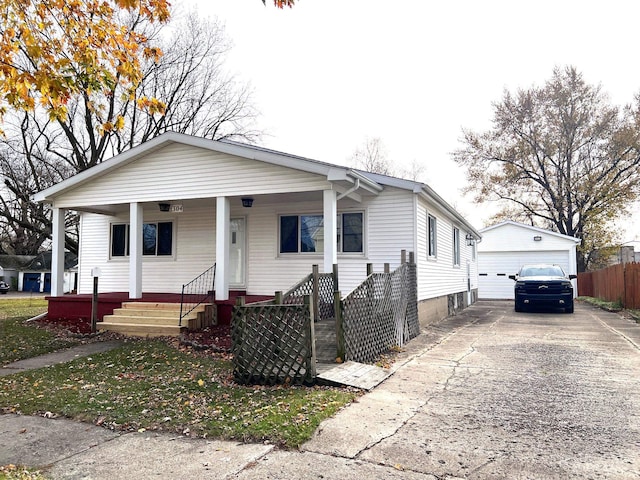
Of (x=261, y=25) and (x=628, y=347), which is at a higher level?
(x=261, y=25)

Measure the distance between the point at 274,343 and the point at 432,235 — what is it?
7716 mm

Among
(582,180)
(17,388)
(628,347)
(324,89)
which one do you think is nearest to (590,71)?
(582,180)

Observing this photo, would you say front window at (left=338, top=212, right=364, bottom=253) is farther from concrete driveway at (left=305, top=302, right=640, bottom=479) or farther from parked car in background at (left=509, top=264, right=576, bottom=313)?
parked car in background at (left=509, top=264, right=576, bottom=313)

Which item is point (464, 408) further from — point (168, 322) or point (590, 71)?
point (590, 71)

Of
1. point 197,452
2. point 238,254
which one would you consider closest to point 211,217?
point 238,254

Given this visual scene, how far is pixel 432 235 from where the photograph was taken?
41.4ft

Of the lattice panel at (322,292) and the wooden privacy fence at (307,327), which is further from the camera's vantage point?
the lattice panel at (322,292)

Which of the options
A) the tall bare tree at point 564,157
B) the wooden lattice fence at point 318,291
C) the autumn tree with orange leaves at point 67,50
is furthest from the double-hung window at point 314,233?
the tall bare tree at point 564,157

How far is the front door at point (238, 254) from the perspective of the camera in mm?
12359

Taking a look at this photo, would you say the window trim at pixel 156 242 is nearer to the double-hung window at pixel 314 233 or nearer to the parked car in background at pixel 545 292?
the double-hung window at pixel 314 233

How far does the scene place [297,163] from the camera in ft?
31.5

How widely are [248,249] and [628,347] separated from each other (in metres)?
8.70

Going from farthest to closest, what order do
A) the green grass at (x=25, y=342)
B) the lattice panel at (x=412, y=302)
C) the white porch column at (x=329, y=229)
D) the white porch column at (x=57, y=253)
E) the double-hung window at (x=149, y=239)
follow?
the double-hung window at (x=149, y=239) < the white porch column at (x=57, y=253) < the lattice panel at (x=412, y=302) < the white porch column at (x=329, y=229) < the green grass at (x=25, y=342)

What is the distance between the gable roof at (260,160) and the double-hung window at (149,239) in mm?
2174
